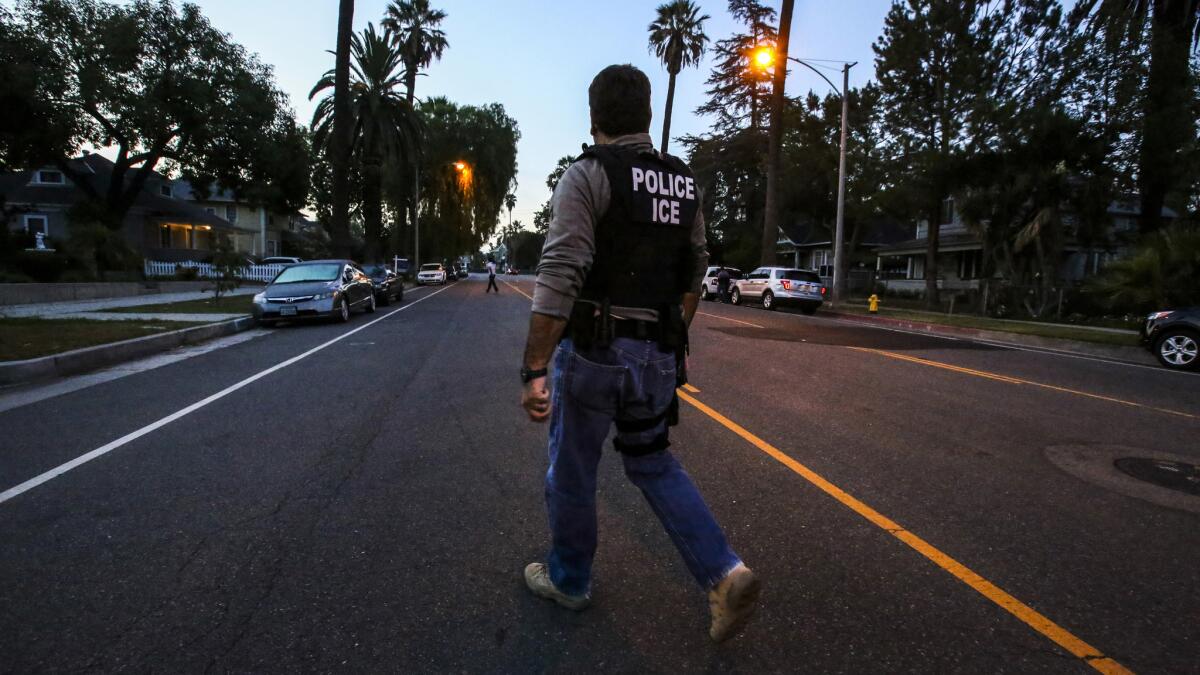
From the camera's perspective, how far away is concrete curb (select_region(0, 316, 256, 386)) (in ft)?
25.9

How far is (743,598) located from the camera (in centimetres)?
243

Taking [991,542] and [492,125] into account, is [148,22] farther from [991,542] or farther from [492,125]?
[991,542]

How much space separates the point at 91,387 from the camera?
769cm

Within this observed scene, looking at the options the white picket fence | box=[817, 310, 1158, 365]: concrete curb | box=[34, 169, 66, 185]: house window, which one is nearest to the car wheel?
box=[817, 310, 1158, 365]: concrete curb

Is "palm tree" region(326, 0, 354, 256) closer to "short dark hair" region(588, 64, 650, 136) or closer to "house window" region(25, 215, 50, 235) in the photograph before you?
"house window" region(25, 215, 50, 235)

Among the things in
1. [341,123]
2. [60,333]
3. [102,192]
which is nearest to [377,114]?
[341,123]

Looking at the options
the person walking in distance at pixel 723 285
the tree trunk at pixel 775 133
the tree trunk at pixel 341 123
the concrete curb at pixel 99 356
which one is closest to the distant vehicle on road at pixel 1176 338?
the concrete curb at pixel 99 356

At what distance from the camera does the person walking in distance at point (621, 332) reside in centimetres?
245

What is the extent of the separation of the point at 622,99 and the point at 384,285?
20231 millimetres

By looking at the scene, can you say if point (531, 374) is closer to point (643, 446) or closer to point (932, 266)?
point (643, 446)

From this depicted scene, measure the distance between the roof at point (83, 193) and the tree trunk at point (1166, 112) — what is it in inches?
1474

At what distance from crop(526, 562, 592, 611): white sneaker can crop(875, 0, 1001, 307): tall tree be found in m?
24.9

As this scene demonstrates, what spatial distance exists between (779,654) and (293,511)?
8.97 feet

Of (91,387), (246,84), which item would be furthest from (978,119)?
(246,84)
